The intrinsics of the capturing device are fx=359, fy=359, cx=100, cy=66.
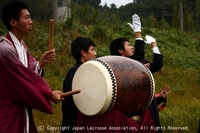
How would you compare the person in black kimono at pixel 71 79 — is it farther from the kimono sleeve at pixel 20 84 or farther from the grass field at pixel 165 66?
the grass field at pixel 165 66

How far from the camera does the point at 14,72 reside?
268 centimetres

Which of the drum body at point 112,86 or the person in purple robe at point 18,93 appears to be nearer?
the person in purple robe at point 18,93

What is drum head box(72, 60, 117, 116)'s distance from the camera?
2744 mm

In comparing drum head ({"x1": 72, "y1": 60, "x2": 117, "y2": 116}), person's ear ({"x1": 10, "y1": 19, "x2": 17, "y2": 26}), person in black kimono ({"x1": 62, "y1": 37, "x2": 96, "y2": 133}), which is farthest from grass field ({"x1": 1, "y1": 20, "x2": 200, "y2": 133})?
person's ear ({"x1": 10, "y1": 19, "x2": 17, "y2": 26})

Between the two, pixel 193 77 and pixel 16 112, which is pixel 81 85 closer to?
pixel 16 112

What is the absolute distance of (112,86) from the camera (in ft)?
9.05

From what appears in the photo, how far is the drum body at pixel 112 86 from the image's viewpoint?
2.76 m

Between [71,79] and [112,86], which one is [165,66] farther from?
[112,86]

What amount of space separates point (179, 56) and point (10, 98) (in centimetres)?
930

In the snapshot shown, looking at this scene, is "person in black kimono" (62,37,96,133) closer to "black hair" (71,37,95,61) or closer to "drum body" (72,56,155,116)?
"black hair" (71,37,95,61)

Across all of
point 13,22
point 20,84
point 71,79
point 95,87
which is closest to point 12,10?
point 13,22

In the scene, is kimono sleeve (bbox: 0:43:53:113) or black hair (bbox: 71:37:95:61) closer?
kimono sleeve (bbox: 0:43:53:113)

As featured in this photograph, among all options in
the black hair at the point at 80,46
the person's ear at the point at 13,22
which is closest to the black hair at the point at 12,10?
the person's ear at the point at 13,22

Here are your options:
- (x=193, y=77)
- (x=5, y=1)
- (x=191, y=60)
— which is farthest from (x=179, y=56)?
(x=5, y=1)
